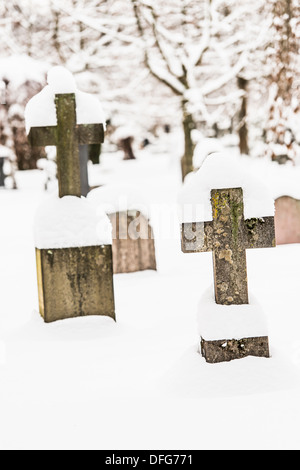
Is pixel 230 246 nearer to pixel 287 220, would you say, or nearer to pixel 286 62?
pixel 287 220

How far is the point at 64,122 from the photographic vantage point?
5.19m

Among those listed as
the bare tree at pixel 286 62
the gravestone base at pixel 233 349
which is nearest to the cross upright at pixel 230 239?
the gravestone base at pixel 233 349

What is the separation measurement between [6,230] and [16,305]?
19.5 feet

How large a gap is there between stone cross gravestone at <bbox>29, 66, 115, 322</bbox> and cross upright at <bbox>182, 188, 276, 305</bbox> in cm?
162

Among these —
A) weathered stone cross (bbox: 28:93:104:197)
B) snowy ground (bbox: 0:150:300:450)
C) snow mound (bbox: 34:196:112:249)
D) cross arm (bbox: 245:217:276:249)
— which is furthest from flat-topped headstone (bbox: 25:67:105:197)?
cross arm (bbox: 245:217:276:249)

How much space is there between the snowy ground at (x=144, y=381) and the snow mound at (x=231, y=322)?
0.17 m

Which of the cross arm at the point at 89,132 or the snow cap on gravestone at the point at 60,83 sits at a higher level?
the snow cap on gravestone at the point at 60,83

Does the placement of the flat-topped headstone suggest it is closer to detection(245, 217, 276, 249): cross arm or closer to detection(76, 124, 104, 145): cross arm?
detection(76, 124, 104, 145): cross arm

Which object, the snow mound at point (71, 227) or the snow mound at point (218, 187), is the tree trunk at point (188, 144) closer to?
the snow mound at point (71, 227)

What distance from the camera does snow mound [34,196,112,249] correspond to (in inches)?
199

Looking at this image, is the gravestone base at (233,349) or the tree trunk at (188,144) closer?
the gravestone base at (233,349)

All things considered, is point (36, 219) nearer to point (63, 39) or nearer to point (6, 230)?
point (6, 230)

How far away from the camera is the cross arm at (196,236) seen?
11.8 feet

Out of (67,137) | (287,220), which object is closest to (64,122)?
(67,137)
